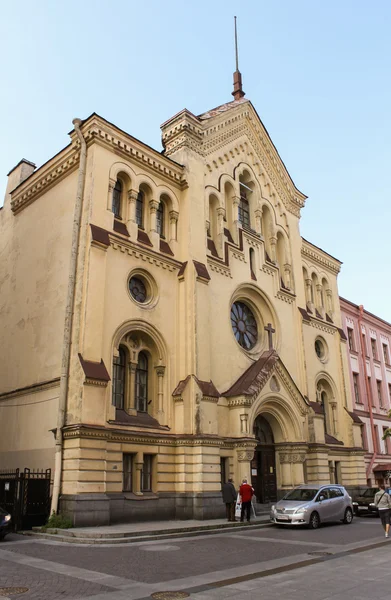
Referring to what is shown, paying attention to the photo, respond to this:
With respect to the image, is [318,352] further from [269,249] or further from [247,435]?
[247,435]

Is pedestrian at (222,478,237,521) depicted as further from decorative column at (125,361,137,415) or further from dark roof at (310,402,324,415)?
dark roof at (310,402,324,415)

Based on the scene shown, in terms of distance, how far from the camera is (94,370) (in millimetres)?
18562

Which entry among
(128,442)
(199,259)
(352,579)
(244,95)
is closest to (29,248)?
(199,259)

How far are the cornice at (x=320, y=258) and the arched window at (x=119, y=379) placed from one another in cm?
1696

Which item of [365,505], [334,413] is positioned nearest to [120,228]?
[365,505]

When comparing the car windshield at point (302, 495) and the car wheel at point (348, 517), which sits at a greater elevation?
the car windshield at point (302, 495)

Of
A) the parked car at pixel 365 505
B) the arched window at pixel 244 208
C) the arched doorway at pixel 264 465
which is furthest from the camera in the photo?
the arched window at pixel 244 208

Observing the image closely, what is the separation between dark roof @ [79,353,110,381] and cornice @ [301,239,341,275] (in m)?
19.1

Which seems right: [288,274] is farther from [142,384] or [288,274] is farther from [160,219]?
[142,384]

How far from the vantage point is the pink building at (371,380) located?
124ft

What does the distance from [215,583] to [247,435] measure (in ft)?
44.4

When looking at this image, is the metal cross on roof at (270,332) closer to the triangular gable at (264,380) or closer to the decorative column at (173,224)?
the triangular gable at (264,380)

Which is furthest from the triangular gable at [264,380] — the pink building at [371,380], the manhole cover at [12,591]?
the manhole cover at [12,591]

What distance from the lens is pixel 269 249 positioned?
1200 inches
